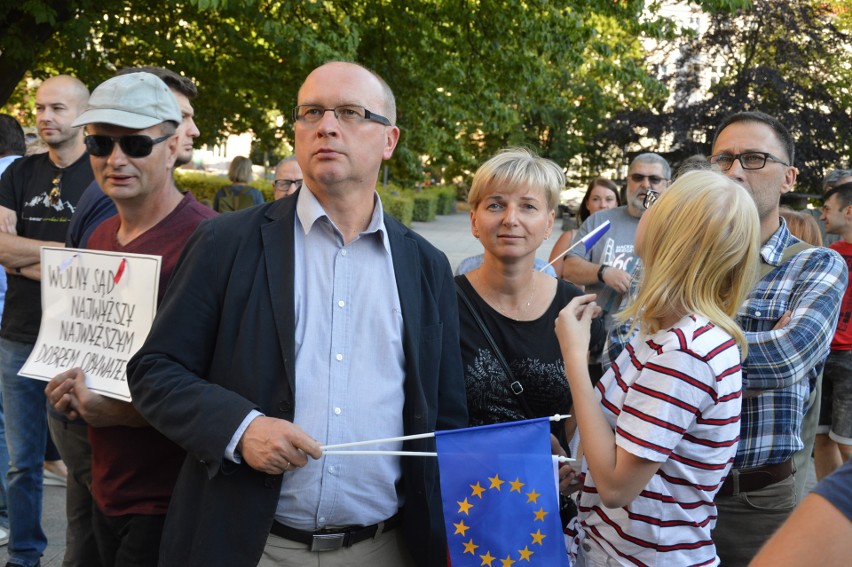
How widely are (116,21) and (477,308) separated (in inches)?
409

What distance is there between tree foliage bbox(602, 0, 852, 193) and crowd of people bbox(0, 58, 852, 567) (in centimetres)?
1583

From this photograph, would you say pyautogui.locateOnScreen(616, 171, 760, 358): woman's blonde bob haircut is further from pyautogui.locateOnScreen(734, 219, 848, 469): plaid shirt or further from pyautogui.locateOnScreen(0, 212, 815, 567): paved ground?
pyautogui.locateOnScreen(0, 212, 815, 567): paved ground

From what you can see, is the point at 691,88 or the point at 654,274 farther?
the point at 691,88

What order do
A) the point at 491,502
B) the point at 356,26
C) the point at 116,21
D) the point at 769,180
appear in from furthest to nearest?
the point at 116,21 < the point at 356,26 < the point at 769,180 < the point at 491,502

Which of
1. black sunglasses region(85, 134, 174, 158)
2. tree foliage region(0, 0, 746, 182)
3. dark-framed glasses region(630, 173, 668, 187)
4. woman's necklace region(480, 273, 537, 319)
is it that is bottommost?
woman's necklace region(480, 273, 537, 319)

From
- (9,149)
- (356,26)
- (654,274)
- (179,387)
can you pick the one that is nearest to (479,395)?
(654,274)

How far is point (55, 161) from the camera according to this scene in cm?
458

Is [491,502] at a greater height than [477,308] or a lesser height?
lesser

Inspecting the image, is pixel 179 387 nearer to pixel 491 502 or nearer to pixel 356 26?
pixel 491 502

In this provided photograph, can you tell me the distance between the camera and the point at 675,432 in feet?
7.36

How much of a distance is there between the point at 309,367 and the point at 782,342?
1586 mm

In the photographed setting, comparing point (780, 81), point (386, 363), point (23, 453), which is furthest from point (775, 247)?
point (780, 81)

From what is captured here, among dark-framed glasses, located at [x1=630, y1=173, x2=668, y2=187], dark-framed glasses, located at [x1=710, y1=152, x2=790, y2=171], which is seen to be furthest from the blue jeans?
dark-framed glasses, located at [x1=630, y1=173, x2=668, y2=187]

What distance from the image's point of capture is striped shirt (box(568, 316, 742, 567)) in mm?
2240
